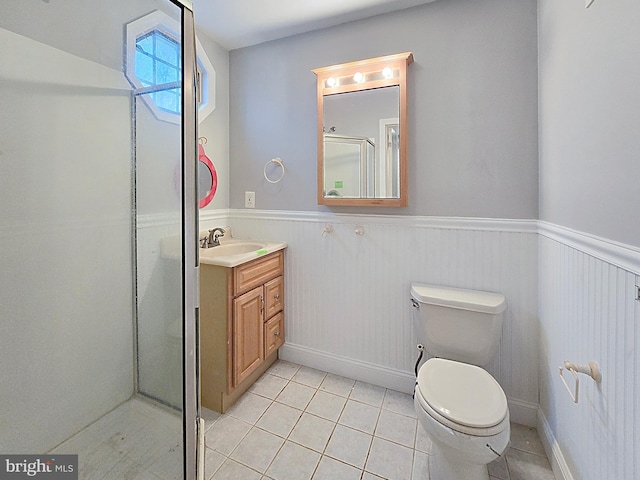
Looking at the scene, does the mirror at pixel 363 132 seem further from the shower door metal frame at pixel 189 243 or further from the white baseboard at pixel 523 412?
the white baseboard at pixel 523 412

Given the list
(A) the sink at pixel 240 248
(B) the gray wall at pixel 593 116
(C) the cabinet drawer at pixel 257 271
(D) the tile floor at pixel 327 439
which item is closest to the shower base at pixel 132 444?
(D) the tile floor at pixel 327 439

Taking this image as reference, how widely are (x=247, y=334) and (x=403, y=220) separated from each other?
1.19 meters

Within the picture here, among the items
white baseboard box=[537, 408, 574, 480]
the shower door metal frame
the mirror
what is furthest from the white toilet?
the shower door metal frame

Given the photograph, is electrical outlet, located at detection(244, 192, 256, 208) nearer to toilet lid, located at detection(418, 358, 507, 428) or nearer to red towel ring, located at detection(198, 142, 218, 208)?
red towel ring, located at detection(198, 142, 218, 208)

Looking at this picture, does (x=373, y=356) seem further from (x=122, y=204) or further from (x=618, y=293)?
(x=122, y=204)

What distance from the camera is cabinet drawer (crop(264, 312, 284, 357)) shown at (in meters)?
1.98

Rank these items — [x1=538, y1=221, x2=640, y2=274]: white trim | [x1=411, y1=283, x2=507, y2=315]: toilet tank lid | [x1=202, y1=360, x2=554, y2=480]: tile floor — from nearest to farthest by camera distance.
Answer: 1. [x1=538, y1=221, x2=640, y2=274]: white trim
2. [x1=202, y1=360, x2=554, y2=480]: tile floor
3. [x1=411, y1=283, x2=507, y2=315]: toilet tank lid

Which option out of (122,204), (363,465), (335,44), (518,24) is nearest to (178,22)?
(122,204)

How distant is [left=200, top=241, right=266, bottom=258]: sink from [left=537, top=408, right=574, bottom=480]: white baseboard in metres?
1.88

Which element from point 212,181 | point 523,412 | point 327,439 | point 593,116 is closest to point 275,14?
point 212,181

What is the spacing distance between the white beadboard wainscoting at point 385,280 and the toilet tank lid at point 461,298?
81 millimetres

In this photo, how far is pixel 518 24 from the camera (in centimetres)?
156

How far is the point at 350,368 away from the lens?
2.04 meters

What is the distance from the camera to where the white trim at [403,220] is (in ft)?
5.27
